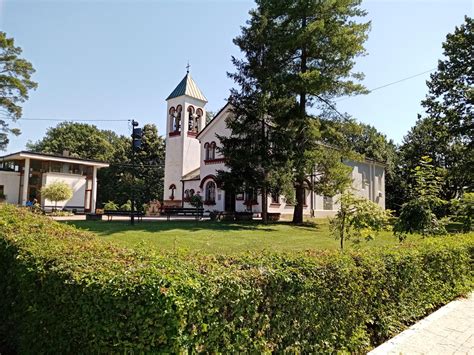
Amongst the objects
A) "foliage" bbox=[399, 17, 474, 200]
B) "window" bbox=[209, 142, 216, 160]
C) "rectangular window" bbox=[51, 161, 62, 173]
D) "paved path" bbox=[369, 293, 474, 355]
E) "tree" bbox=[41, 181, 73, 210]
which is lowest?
"paved path" bbox=[369, 293, 474, 355]

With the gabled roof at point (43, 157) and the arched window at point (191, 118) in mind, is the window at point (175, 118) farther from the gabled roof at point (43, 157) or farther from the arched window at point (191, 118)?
the gabled roof at point (43, 157)

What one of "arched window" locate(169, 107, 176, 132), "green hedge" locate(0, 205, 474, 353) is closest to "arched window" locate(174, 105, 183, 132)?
"arched window" locate(169, 107, 176, 132)

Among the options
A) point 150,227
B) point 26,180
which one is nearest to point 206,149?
point 150,227

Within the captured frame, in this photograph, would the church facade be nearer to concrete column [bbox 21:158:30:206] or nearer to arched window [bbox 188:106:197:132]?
arched window [bbox 188:106:197:132]

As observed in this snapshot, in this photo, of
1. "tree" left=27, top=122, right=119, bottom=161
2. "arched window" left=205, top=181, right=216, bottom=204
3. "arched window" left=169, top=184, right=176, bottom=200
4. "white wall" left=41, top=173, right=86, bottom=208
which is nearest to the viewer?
"arched window" left=205, top=181, right=216, bottom=204

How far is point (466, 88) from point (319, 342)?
28.2 m

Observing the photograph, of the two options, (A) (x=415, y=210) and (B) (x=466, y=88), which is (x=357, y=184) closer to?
(B) (x=466, y=88)

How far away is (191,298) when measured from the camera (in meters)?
2.91

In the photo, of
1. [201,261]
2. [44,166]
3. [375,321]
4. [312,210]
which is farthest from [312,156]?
[44,166]

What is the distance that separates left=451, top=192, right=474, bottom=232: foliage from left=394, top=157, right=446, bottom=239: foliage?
2.08 m

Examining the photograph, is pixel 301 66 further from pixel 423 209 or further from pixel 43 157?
pixel 43 157

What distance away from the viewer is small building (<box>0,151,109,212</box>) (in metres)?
31.5

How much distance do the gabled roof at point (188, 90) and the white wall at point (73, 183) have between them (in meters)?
12.9

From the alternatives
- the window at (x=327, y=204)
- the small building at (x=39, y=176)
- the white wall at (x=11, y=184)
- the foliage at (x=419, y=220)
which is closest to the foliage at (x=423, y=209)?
the foliage at (x=419, y=220)
